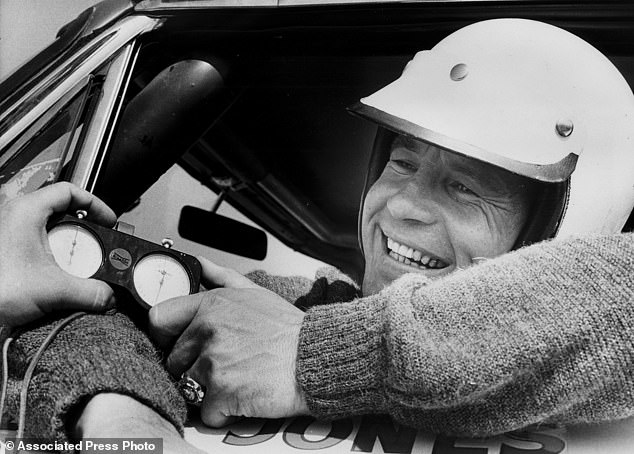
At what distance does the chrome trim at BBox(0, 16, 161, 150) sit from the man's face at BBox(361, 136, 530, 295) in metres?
0.49

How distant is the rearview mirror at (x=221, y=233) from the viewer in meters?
1.44

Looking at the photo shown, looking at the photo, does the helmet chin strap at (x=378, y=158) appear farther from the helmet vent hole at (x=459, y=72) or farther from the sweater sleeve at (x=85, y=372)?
the sweater sleeve at (x=85, y=372)

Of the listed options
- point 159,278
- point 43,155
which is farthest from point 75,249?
point 43,155

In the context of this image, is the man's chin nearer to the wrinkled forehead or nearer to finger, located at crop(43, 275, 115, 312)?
the wrinkled forehead

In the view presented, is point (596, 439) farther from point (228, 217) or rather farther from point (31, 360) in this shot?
point (228, 217)

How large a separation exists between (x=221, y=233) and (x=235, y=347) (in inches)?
19.7

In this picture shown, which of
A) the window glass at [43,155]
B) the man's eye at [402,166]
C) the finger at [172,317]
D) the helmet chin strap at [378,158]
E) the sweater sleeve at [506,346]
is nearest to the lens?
the sweater sleeve at [506,346]

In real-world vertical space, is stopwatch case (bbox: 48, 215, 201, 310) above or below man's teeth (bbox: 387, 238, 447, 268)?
above

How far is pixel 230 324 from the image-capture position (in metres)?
1.07

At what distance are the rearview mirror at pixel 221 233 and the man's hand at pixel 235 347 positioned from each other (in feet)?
0.91

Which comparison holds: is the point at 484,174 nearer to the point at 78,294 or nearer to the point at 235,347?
the point at 235,347

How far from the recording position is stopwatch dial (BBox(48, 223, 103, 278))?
113 cm

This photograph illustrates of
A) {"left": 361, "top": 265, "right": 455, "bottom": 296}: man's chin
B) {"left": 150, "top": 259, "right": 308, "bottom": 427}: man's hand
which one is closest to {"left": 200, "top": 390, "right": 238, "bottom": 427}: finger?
{"left": 150, "top": 259, "right": 308, "bottom": 427}: man's hand

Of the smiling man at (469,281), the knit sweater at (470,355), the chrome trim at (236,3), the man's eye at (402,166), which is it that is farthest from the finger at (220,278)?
the chrome trim at (236,3)
